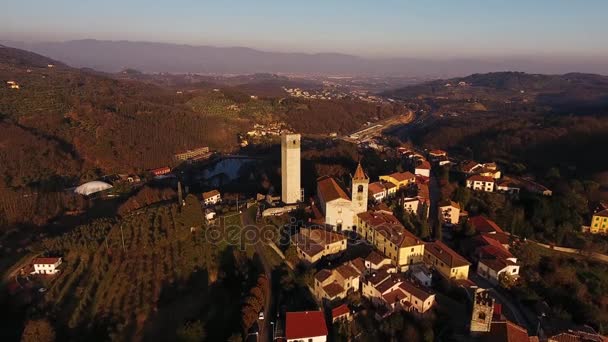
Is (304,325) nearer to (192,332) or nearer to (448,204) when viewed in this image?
(192,332)

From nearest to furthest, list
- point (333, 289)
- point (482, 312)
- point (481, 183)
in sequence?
point (482, 312), point (333, 289), point (481, 183)

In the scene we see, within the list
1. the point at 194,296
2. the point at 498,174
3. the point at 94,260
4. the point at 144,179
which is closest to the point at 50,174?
the point at 144,179

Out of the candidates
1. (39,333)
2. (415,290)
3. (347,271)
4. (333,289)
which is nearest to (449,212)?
(415,290)

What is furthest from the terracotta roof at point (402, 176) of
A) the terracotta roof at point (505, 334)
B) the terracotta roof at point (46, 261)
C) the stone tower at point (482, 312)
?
the terracotta roof at point (46, 261)

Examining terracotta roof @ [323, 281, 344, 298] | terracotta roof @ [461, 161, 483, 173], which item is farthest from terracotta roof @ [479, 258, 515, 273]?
terracotta roof @ [461, 161, 483, 173]

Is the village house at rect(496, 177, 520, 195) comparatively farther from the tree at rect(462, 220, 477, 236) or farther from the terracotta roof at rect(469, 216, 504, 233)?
the tree at rect(462, 220, 477, 236)

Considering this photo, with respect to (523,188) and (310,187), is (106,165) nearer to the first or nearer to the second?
(310,187)
